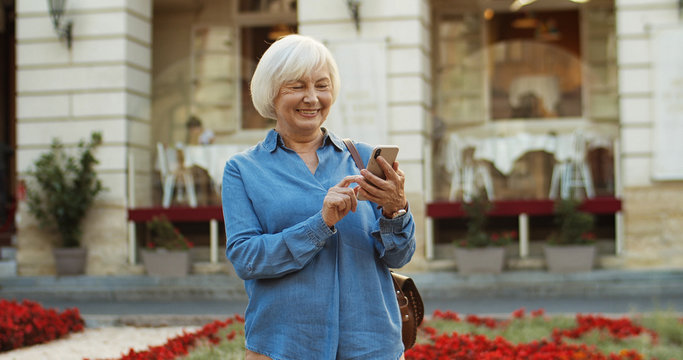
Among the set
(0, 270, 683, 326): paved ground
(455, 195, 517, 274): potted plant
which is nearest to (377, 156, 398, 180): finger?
(0, 270, 683, 326): paved ground

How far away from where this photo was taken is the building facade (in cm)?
1032

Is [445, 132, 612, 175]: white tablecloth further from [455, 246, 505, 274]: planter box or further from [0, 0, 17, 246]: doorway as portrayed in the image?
[0, 0, 17, 246]: doorway

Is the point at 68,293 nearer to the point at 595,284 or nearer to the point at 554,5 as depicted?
the point at 595,284

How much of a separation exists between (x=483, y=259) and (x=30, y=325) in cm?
564

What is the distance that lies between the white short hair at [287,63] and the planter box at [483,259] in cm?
787

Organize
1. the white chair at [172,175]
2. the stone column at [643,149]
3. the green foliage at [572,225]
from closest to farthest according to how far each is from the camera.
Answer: the green foliage at [572,225]
the stone column at [643,149]
the white chair at [172,175]

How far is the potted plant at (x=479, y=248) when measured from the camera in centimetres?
989

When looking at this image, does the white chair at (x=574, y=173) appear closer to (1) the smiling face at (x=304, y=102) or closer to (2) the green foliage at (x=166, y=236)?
(2) the green foliage at (x=166, y=236)

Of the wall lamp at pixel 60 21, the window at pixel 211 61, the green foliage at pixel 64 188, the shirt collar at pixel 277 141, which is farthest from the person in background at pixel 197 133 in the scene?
the shirt collar at pixel 277 141

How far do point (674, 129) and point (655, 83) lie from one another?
0.67 m

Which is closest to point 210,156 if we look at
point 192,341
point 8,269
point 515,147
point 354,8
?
point 354,8

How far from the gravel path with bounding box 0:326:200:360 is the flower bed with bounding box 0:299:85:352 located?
8cm

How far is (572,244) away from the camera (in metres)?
9.84

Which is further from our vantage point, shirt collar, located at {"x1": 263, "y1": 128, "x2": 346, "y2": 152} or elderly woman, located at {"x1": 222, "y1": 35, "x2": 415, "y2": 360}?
shirt collar, located at {"x1": 263, "y1": 128, "x2": 346, "y2": 152}
